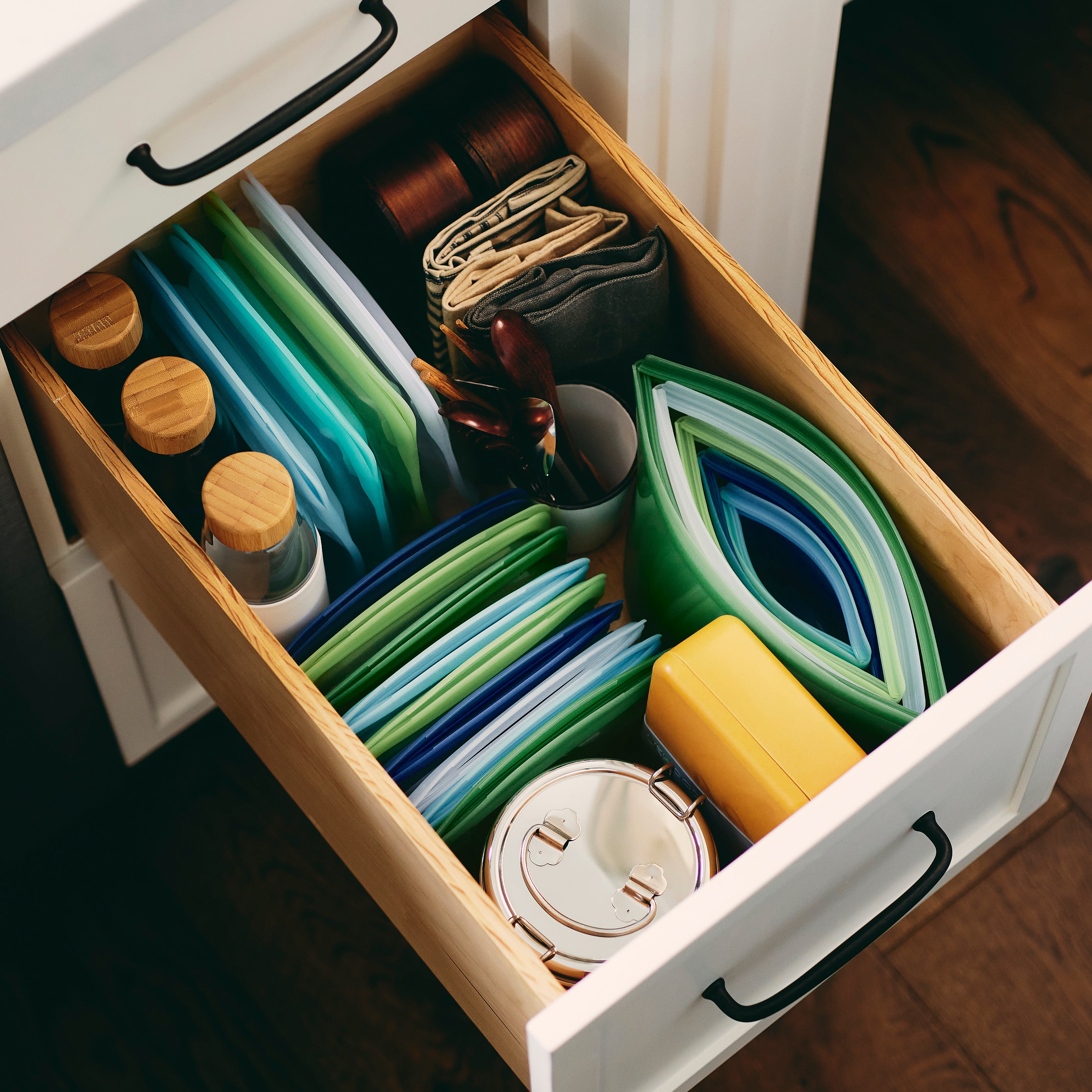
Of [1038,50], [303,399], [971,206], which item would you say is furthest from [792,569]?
[1038,50]

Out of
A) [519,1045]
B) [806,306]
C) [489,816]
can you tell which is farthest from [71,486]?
[806,306]

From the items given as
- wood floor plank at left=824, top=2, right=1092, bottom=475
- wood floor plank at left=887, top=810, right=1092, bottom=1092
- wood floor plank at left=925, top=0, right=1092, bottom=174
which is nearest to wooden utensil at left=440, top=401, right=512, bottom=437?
wood floor plank at left=887, top=810, right=1092, bottom=1092

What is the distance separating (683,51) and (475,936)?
66cm

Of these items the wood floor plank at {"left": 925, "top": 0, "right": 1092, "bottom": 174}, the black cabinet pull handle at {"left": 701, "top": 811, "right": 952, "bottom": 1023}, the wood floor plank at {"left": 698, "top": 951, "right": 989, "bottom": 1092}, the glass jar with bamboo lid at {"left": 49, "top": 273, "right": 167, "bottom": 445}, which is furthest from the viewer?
the wood floor plank at {"left": 925, "top": 0, "right": 1092, "bottom": 174}

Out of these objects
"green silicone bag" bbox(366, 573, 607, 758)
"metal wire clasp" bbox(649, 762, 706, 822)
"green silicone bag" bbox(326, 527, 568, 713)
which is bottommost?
"metal wire clasp" bbox(649, 762, 706, 822)

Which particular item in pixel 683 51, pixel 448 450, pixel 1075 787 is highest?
pixel 683 51

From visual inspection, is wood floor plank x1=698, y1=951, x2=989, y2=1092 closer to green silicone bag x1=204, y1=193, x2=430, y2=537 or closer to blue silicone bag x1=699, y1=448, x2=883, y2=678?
blue silicone bag x1=699, y1=448, x2=883, y2=678

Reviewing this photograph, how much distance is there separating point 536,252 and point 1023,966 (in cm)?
82

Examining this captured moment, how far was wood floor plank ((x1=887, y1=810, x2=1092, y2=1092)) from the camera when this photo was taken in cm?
113

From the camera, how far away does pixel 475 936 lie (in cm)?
61

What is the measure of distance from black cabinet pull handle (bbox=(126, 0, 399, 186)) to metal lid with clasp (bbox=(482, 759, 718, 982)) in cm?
40

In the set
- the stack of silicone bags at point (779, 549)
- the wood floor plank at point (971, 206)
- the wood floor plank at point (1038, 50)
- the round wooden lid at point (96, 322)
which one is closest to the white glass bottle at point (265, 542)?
the round wooden lid at point (96, 322)

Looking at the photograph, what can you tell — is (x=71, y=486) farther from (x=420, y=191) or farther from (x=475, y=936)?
(x=475, y=936)

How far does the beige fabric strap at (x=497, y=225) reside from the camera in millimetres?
837
